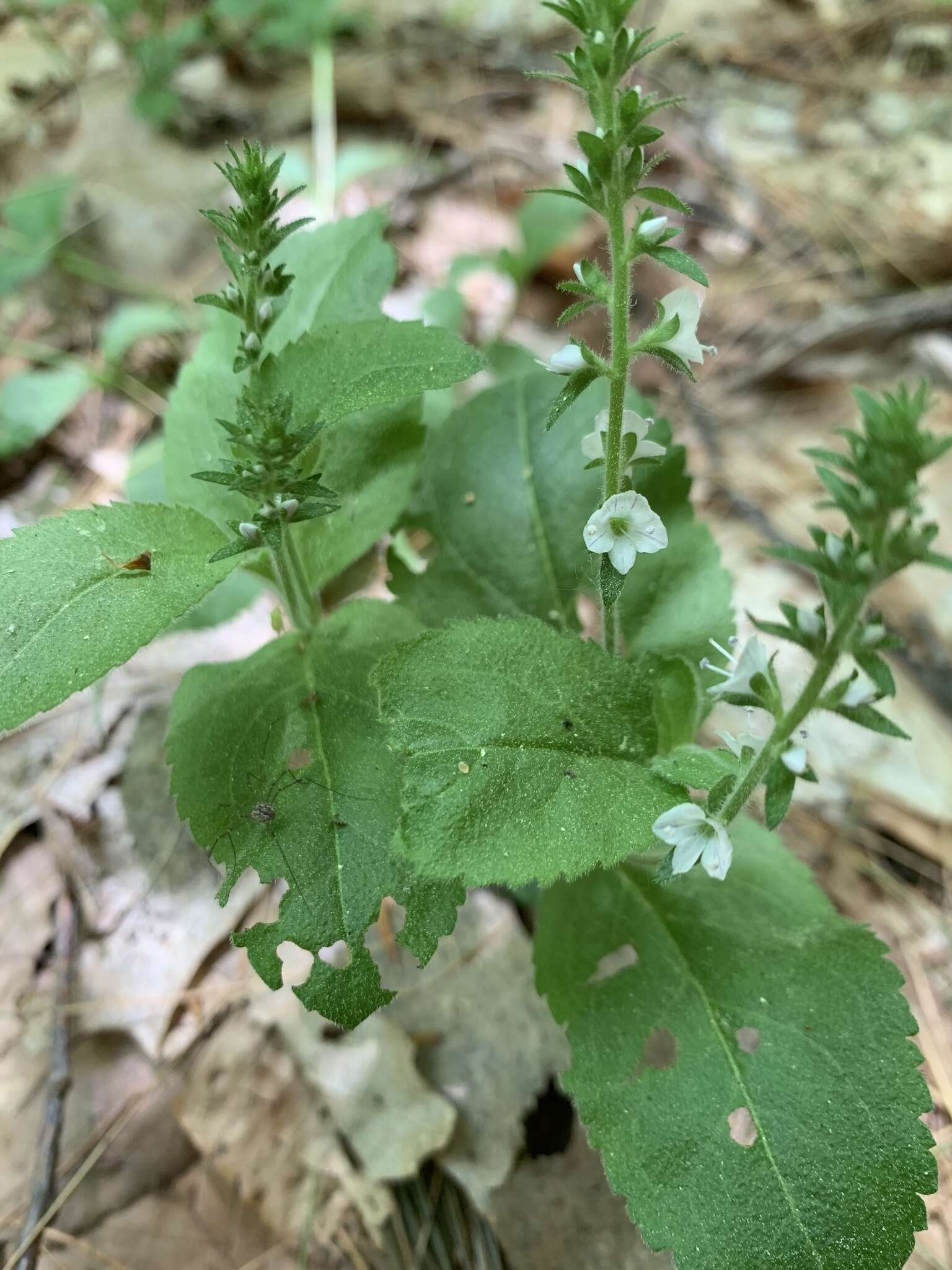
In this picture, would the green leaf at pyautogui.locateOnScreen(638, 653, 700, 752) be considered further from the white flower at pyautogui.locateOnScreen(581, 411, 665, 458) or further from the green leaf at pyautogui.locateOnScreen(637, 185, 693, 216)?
the green leaf at pyautogui.locateOnScreen(637, 185, 693, 216)

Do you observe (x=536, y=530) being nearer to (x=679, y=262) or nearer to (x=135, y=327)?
(x=679, y=262)

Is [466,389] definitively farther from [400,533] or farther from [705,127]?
[705,127]

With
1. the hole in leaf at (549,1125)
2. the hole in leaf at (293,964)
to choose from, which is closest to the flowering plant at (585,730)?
the hole in leaf at (549,1125)

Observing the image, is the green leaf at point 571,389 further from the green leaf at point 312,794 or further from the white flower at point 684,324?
the green leaf at point 312,794

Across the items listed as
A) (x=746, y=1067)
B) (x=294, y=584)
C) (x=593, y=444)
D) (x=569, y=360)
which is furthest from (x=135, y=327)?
(x=746, y=1067)

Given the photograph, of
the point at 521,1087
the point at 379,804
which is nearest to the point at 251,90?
the point at 379,804

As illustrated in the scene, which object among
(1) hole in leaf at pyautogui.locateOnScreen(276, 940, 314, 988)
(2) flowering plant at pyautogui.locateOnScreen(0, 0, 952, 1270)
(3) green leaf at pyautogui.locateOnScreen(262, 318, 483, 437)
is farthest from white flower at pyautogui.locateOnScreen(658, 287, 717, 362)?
(1) hole in leaf at pyautogui.locateOnScreen(276, 940, 314, 988)

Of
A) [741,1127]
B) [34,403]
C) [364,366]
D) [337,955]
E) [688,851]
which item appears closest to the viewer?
[688,851]
